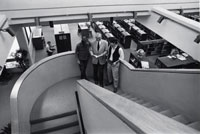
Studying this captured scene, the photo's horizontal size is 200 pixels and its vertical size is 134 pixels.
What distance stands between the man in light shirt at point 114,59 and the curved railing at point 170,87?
0.75 ft

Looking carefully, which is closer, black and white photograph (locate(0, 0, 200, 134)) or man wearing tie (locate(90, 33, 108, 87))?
black and white photograph (locate(0, 0, 200, 134))

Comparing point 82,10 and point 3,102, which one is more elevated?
point 82,10

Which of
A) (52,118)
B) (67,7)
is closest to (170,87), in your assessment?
(52,118)

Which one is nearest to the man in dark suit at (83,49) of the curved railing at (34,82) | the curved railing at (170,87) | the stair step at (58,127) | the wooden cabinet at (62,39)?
the curved railing at (34,82)

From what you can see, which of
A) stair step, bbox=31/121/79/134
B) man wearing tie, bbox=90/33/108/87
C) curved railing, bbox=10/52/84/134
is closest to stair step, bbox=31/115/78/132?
stair step, bbox=31/121/79/134

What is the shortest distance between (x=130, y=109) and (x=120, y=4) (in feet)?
11.9

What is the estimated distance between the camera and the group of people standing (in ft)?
13.3

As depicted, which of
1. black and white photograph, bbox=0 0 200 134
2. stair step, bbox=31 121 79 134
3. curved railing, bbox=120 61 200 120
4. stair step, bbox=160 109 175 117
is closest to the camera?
curved railing, bbox=120 61 200 120

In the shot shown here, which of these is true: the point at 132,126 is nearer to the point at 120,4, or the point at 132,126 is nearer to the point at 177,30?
the point at 177,30

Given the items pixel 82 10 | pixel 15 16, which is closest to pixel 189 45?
pixel 82 10

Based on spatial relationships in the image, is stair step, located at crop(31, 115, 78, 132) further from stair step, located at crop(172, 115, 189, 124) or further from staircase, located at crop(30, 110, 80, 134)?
stair step, located at crop(172, 115, 189, 124)

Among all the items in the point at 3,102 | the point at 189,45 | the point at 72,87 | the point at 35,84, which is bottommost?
the point at 3,102

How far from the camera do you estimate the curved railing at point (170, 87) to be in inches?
93.3

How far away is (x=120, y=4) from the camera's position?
14.5ft
